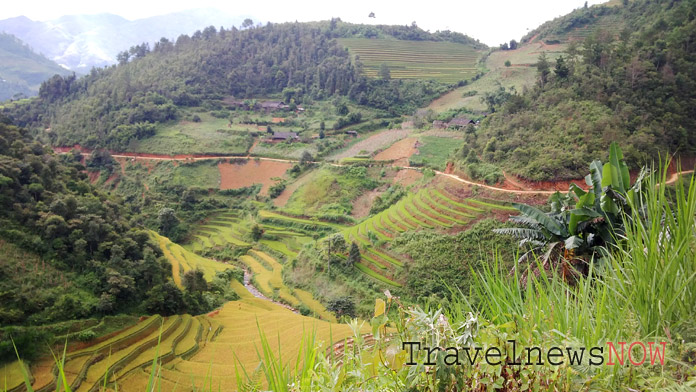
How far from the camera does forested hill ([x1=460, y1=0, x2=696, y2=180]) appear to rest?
641 inches

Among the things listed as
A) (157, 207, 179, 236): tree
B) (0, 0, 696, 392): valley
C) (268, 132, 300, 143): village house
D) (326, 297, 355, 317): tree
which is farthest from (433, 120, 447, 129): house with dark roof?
(326, 297, 355, 317): tree

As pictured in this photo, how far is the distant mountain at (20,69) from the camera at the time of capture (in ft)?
284

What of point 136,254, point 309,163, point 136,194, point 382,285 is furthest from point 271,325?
point 136,194

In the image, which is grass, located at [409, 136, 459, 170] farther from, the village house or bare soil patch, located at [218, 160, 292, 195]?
the village house

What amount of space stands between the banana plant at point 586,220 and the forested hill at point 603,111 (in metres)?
9.89

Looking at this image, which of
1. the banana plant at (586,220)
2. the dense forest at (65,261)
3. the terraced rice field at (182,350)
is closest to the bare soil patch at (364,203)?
the terraced rice field at (182,350)

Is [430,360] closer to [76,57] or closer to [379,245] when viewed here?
[379,245]

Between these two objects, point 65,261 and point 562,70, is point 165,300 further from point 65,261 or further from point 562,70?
point 562,70

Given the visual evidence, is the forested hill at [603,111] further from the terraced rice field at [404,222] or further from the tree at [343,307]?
the tree at [343,307]

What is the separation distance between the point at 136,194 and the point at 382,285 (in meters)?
24.5

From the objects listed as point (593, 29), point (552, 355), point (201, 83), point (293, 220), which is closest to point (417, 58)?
point (593, 29)

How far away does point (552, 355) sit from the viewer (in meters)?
1.35

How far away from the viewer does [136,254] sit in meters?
16.0

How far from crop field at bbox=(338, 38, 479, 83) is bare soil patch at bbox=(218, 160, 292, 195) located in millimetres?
25377
